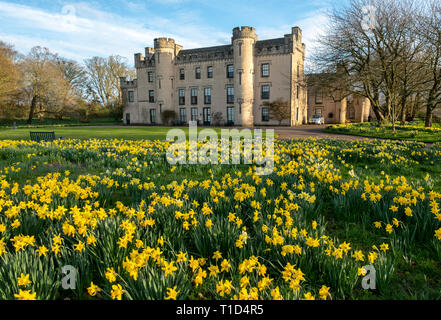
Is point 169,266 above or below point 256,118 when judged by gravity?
below

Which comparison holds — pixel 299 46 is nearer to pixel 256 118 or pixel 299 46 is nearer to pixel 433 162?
pixel 256 118

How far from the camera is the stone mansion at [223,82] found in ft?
112

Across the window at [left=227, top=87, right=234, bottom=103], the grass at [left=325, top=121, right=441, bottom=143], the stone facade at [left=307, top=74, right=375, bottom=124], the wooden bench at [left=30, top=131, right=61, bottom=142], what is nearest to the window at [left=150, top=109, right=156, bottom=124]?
the window at [left=227, top=87, right=234, bottom=103]

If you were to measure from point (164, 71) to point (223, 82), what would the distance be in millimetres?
8775

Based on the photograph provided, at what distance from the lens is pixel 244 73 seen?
34.0m

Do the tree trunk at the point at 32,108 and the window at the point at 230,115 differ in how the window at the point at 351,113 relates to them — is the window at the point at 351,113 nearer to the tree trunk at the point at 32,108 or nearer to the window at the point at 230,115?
the window at the point at 230,115

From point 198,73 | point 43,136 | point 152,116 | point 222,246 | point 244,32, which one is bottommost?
point 222,246

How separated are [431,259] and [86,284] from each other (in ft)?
11.0

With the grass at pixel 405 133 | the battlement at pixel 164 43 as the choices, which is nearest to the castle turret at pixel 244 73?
the battlement at pixel 164 43

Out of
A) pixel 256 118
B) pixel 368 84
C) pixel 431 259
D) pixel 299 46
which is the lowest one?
pixel 431 259

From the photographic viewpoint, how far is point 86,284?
7.45ft

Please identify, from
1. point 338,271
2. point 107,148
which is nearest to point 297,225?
point 338,271

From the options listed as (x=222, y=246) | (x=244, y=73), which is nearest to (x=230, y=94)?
(x=244, y=73)

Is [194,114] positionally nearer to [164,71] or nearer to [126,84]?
[164,71]
